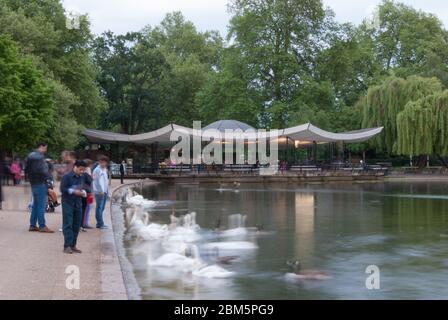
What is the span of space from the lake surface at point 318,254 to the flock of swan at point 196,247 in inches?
4.5

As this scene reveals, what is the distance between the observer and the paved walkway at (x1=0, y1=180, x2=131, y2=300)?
25.5ft

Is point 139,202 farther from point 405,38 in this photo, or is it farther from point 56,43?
point 405,38

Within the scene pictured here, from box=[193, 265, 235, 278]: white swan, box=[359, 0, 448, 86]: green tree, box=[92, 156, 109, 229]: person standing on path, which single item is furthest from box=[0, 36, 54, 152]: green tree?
box=[359, 0, 448, 86]: green tree

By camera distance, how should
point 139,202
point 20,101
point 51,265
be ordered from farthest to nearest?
1. point 20,101
2. point 139,202
3. point 51,265

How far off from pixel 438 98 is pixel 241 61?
1901 centimetres

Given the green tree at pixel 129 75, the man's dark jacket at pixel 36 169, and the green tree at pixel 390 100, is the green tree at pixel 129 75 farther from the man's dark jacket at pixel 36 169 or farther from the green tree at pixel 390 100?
the man's dark jacket at pixel 36 169

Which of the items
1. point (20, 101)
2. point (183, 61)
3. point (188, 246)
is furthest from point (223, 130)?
point (188, 246)

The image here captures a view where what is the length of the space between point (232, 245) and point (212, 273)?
3145mm

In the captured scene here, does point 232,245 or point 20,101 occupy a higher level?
point 20,101

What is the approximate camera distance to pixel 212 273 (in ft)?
32.6

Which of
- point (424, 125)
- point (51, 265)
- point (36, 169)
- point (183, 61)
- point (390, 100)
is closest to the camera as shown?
point (51, 265)

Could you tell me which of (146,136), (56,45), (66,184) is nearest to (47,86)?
(56,45)

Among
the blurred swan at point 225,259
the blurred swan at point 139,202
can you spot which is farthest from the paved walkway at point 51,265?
the blurred swan at point 139,202
